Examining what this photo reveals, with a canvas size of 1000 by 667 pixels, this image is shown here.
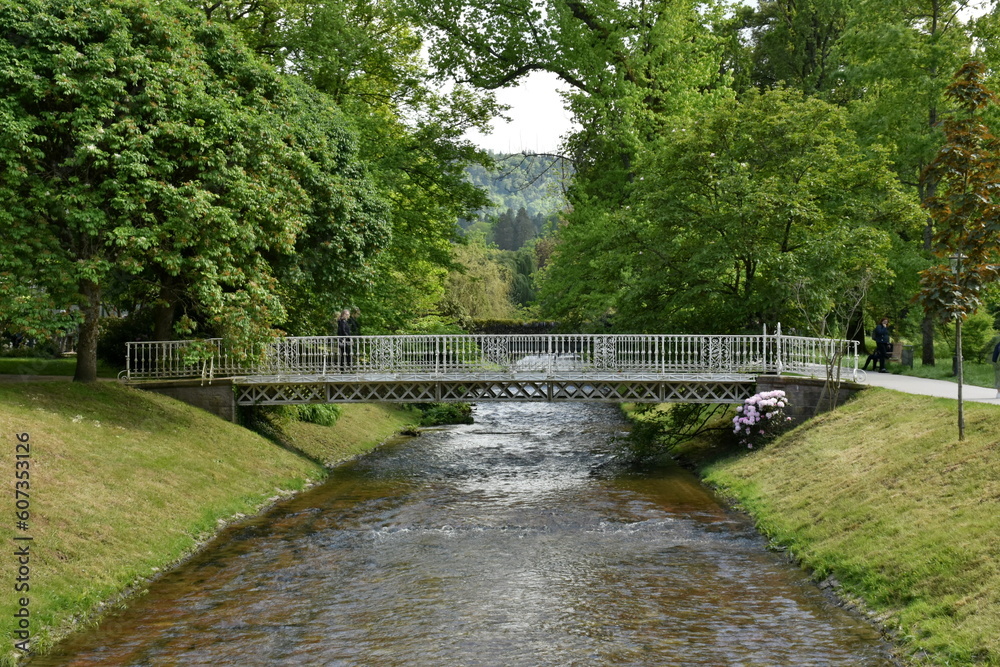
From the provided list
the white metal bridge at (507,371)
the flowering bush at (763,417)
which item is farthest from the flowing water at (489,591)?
the white metal bridge at (507,371)

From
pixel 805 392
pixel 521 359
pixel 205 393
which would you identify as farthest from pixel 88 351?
pixel 805 392

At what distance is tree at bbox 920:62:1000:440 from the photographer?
16.3m

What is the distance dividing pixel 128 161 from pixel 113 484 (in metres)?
7.57

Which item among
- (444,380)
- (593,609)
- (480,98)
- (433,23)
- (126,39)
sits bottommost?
(593,609)

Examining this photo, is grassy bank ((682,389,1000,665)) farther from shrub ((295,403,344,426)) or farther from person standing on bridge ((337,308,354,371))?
shrub ((295,403,344,426))

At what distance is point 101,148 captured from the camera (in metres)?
20.4

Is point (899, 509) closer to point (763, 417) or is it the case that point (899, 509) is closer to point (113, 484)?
point (763, 417)

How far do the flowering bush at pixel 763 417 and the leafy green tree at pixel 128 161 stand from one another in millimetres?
13681

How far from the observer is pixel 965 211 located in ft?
53.4

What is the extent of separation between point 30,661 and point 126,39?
1491cm

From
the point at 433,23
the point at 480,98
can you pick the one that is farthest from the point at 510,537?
the point at 433,23

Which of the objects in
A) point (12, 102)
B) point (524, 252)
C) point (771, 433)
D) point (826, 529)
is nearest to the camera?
point (826, 529)

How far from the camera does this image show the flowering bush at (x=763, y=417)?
23.9m

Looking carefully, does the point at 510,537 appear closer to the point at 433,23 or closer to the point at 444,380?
the point at 444,380
